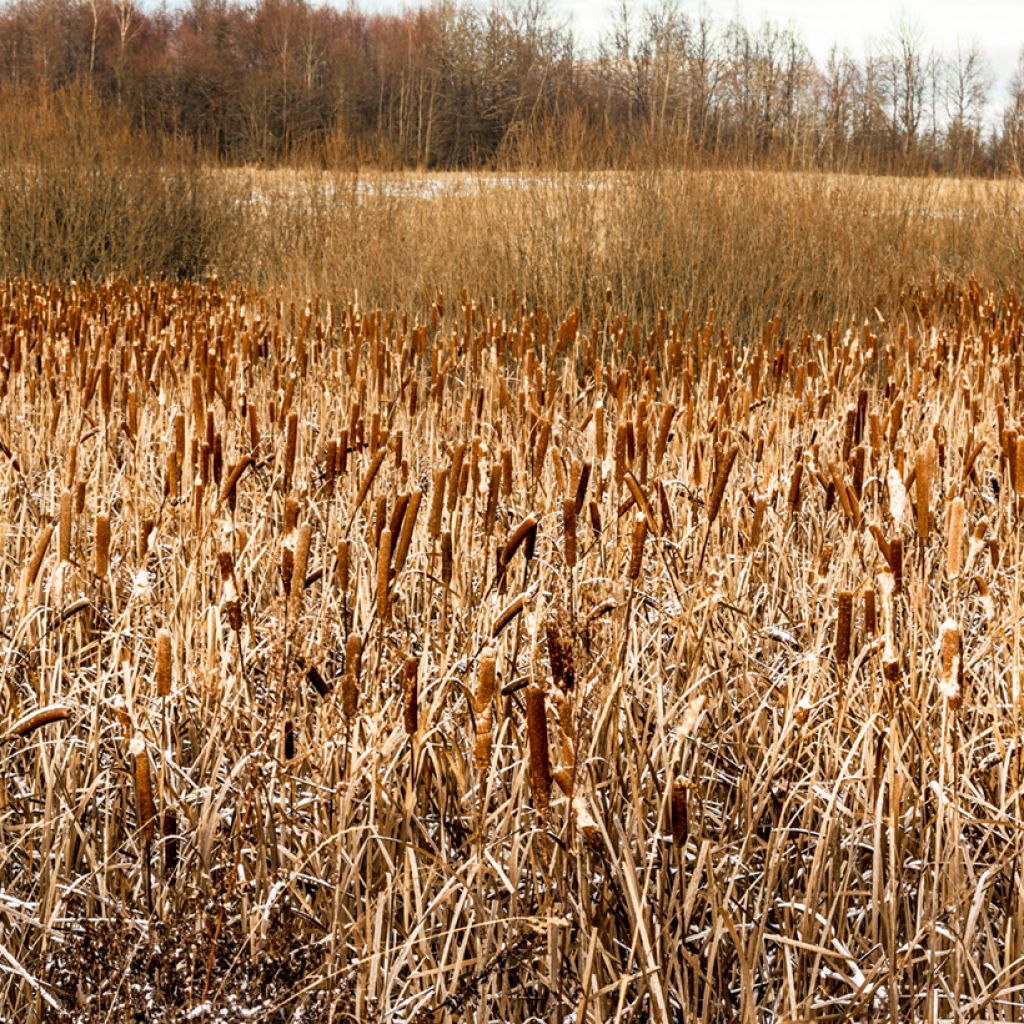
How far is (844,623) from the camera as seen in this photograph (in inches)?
61.0

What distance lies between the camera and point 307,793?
6.72 ft

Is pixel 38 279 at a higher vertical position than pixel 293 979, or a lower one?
higher

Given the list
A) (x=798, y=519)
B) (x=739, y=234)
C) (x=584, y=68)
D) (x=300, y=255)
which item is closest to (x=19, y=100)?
(x=300, y=255)

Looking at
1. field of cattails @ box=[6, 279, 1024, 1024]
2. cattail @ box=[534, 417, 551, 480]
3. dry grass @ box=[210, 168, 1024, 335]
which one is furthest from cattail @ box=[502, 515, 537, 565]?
dry grass @ box=[210, 168, 1024, 335]

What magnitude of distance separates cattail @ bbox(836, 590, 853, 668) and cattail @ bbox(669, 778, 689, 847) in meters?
0.42

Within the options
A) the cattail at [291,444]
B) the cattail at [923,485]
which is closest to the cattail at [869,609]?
the cattail at [923,485]

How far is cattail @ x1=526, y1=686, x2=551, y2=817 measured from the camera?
113cm

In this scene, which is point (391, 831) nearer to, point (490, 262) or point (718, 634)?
point (718, 634)

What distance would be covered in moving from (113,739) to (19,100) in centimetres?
1203

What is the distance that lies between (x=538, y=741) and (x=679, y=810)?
18 centimetres

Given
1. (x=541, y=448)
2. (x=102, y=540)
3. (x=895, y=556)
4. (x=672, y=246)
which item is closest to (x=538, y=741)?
(x=895, y=556)

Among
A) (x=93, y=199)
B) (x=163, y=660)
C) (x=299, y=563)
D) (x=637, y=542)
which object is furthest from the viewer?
(x=93, y=199)

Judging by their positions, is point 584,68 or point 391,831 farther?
point 584,68

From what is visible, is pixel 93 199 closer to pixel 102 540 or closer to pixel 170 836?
pixel 102 540
